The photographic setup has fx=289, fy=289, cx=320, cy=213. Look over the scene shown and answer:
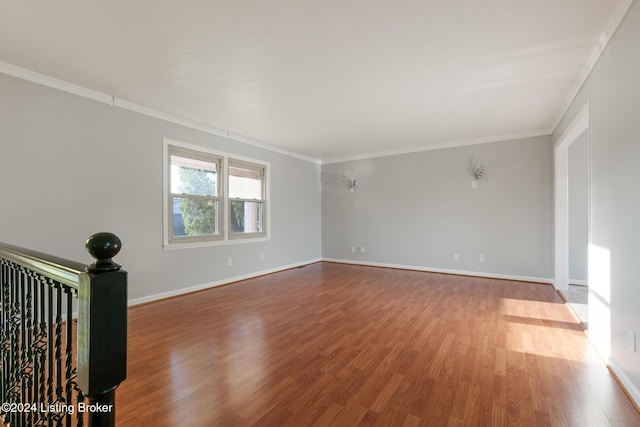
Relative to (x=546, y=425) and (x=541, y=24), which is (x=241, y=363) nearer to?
(x=546, y=425)

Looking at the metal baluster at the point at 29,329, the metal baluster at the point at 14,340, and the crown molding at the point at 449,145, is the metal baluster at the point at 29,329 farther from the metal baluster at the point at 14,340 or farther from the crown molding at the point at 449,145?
the crown molding at the point at 449,145

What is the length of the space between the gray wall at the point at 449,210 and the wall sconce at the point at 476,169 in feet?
0.23

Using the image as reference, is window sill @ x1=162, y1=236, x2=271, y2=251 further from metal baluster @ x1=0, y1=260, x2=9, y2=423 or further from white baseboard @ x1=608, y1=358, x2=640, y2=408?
white baseboard @ x1=608, y1=358, x2=640, y2=408

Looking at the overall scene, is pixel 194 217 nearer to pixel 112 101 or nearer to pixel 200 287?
pixel 200 287

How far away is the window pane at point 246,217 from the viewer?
16.8 feet

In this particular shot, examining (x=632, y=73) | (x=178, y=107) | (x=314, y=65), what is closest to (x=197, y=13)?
(x=314, y=65)

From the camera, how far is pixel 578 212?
4.68 meters

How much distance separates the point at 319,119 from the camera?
4.23 metres

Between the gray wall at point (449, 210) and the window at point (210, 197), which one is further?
the gray wall at point (449, 210)

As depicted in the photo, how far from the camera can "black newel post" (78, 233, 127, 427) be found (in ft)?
2.58

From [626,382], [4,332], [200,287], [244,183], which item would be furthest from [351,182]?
[4,332]

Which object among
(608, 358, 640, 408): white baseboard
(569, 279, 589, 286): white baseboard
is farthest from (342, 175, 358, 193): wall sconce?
(608, 358, 640, 408): white baseboard

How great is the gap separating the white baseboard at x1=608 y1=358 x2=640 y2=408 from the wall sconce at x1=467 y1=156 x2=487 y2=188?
11.9ft

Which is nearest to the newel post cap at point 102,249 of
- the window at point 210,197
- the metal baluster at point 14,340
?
the metal baluster at point 14,340
